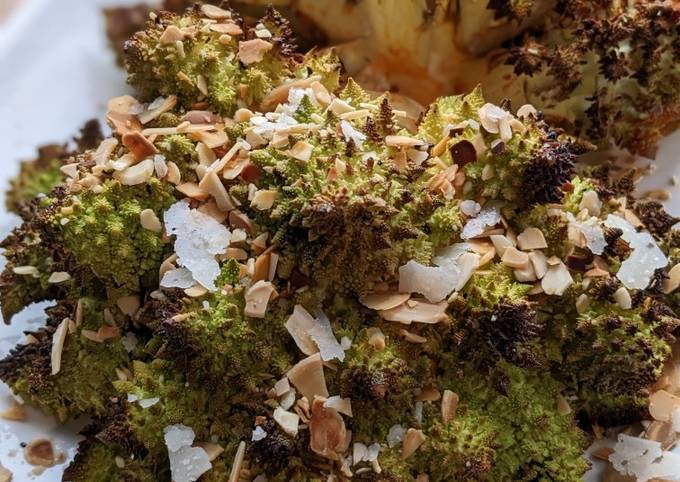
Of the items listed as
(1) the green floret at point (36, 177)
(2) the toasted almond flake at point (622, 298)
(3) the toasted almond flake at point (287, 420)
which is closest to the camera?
(3) the toasted almond flake at point (287, 420)

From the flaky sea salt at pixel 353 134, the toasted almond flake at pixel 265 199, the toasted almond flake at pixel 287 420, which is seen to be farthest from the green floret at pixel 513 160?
the toasted almond flake at pixel 287 420

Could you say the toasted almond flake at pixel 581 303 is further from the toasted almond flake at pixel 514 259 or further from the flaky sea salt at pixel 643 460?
the flaky sea salt at pixel 643 460

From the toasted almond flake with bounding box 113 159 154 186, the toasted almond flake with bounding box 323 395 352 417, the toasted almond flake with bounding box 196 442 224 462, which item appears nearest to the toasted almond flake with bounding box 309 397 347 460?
the toasted almond flake with bounding box 323 395 352 417

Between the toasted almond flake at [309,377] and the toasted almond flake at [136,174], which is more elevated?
the toasted almond flake at [136,174]

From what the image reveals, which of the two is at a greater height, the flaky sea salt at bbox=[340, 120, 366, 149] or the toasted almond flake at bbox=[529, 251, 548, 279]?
the flaky sea salt at bbox=[340, 120, 366, 149]

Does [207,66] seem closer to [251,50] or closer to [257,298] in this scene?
[251,50]

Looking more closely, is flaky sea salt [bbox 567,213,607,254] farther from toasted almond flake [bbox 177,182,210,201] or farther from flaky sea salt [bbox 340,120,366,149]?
toasted almond flake [bbox 177,182,210,201]
